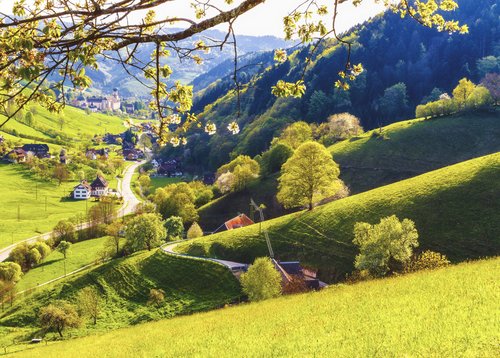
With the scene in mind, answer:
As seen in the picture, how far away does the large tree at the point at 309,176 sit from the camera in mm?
69938

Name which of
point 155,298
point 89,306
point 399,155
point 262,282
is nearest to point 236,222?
point 155,298

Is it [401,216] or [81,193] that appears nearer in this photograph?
[401,216]

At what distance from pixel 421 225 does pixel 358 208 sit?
12231 mm

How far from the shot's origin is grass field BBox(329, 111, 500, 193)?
100 m

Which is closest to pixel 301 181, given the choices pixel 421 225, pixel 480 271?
pixel 421 225

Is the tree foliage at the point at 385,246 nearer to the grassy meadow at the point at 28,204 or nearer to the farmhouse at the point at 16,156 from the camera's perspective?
the grassy meadow at the point at 28,204

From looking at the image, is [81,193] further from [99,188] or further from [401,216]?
[401,216]

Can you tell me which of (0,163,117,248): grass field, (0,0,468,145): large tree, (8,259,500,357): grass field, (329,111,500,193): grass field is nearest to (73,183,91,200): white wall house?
(0,163,117,248): grass field

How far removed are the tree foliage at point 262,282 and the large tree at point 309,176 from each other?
28420 millimetres

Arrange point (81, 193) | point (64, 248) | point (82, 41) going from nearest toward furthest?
point (82, 41) < point (64, 248) < point (81, 193)

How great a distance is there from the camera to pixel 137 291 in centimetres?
5891

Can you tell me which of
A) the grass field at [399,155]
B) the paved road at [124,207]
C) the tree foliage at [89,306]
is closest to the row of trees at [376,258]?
the tree foliage at [89,306]

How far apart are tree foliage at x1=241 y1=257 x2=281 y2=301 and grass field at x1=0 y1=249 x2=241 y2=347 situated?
323 inches

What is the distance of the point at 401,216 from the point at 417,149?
5702 centimetres
